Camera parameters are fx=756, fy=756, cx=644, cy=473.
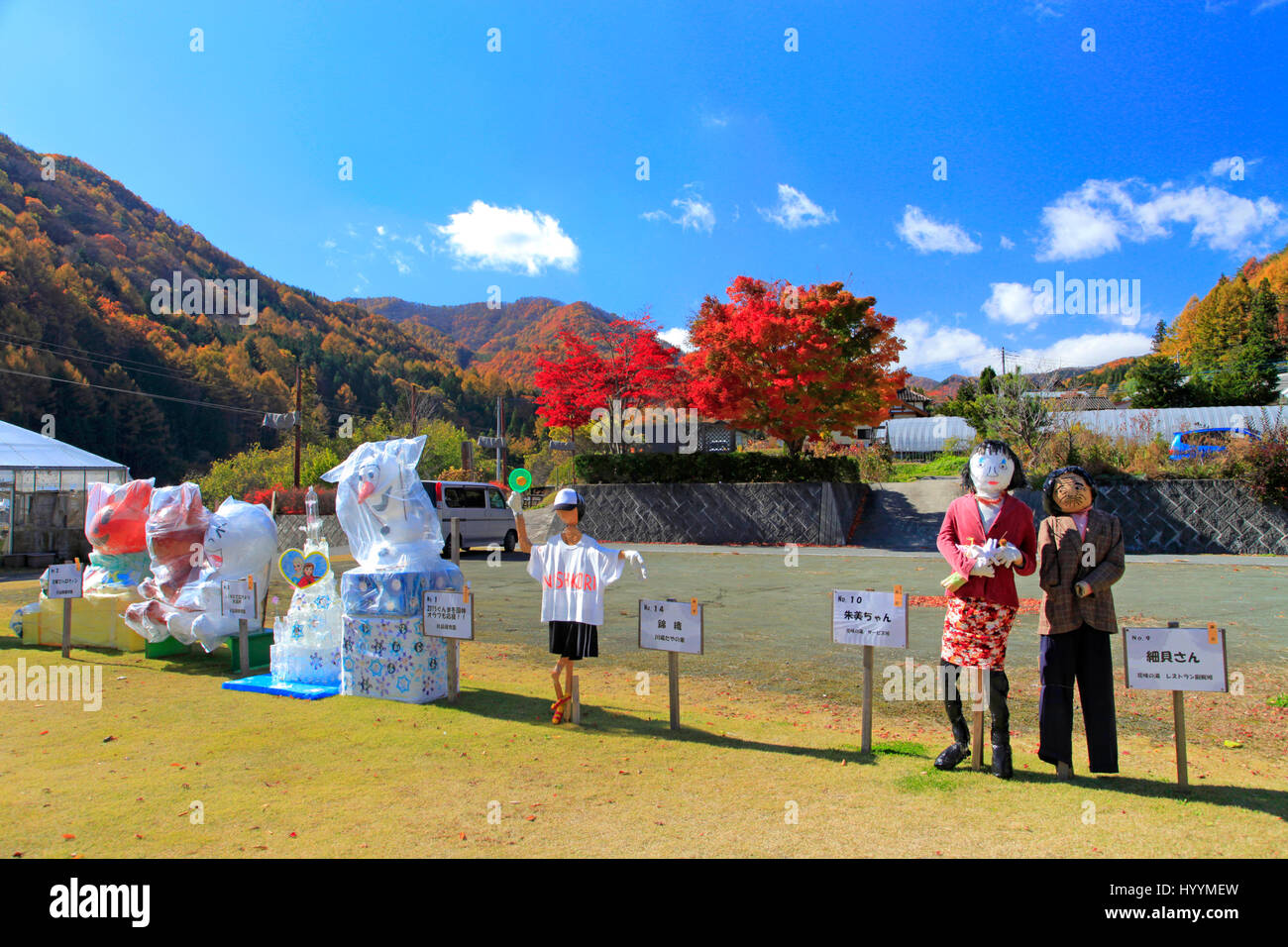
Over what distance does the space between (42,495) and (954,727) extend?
23633 mm

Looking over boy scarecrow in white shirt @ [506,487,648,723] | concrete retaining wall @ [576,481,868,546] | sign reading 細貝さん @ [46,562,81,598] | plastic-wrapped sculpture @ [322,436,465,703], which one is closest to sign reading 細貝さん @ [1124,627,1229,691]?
boy scarecrow in white shirt @ [506,487,648,723]

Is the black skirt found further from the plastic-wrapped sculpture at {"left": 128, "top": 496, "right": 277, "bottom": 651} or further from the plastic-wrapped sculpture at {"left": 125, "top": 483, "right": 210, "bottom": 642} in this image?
the plastic-wrapped sculpture at {"left": 125, "top": 483, "right": 210, "bottom": 642}

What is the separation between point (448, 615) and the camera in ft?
18.4

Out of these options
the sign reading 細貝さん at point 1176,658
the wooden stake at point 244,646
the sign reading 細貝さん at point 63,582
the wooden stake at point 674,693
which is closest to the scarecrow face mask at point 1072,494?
the sign reading 細貝さん at point 1176,658

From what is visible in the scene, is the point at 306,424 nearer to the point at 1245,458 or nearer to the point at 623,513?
the point at 623,513

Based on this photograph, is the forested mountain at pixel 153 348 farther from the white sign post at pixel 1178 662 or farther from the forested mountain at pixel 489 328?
the white sign post at pixel 1178 662

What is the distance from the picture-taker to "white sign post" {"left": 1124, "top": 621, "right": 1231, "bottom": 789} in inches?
157

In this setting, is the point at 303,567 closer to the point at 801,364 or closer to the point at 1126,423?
the point at 801,364

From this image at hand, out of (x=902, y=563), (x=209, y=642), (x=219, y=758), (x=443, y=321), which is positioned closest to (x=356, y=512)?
(x=219, y=758)

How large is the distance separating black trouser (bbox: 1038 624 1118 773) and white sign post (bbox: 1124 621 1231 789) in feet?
0.45

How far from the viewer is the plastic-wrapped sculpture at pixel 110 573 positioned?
26.3 feet

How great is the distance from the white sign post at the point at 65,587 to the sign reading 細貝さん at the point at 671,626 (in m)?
6.19

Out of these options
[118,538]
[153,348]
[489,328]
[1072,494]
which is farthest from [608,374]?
[489,328]

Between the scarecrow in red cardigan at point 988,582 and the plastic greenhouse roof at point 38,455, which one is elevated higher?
the plastic greenhouse roof at point 38,455
